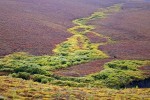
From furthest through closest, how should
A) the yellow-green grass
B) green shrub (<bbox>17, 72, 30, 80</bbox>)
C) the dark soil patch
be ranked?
1. the dark soil patch
2. green shrub (<bbox>17, 72, 30, 80</bbox>)
3. the yellow-green grass

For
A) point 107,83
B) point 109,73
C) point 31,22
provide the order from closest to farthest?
point 107,83, point 109,73, point 31,22

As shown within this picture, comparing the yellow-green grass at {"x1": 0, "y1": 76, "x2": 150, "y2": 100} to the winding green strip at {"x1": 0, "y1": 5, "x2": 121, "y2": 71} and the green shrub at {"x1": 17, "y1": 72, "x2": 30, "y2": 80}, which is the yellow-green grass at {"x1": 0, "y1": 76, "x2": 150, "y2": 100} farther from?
the winding green strip at {"x1": 0, "y1": 5, "x2": 121, "y2": 71}

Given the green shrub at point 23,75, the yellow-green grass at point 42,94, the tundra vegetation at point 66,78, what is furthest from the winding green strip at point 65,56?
the yellow-green grass at point 42,94

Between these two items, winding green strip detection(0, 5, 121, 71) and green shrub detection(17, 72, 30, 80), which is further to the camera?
winding green strip detection(0, 5, 121, 71)

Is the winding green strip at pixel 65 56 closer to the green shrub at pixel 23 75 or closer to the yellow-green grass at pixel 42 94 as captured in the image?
the green shrub at pixel 23 75

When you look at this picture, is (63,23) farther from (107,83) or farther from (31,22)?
(107,83)

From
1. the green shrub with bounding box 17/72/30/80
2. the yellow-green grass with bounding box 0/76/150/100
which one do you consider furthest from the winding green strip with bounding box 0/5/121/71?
the yellow-green grass with bounding box 0/76/150/100

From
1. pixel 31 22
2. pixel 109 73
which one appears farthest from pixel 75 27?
pixel 109 73
